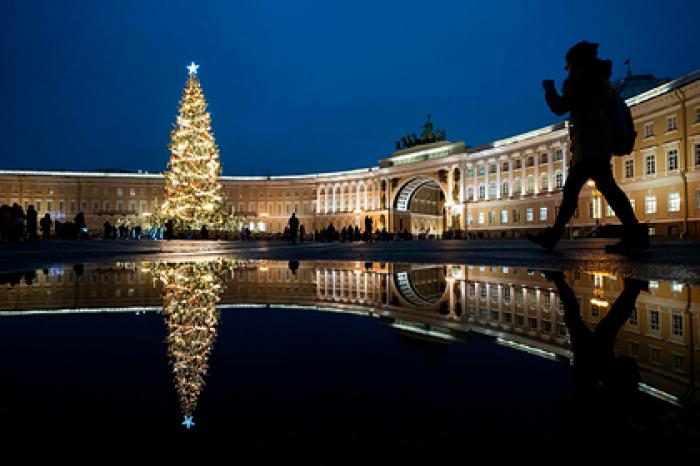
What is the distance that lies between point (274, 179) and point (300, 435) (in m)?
77.0

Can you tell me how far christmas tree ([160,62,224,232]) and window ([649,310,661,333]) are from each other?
28.4 meters

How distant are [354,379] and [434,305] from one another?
1.37 m

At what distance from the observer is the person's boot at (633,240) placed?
6074mm

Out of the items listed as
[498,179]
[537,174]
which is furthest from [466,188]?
[537,174]

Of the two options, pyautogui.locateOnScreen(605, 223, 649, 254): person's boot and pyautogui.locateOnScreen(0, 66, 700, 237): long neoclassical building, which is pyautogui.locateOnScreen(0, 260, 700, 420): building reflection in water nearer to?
pyautogui.locateOnScreen(605, 223, 649, 254): person's boot

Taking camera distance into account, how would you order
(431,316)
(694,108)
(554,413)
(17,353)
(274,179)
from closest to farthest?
(554,413), (17,353), (431,316), (694,108), (274,179)

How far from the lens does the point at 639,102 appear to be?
1219 inches

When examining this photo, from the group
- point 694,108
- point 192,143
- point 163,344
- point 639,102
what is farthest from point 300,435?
point 639,102

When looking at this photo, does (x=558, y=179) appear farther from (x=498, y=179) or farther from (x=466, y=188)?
(x=466, y=188)

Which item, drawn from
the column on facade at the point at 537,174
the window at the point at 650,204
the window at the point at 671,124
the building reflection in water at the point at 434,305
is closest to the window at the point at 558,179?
the column on facade at the point at 537,174

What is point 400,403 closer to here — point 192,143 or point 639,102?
point 192,143

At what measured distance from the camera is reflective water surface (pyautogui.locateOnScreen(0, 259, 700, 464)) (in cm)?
67

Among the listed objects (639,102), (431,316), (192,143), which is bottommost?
(431,316)

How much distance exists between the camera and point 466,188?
54250 mm
